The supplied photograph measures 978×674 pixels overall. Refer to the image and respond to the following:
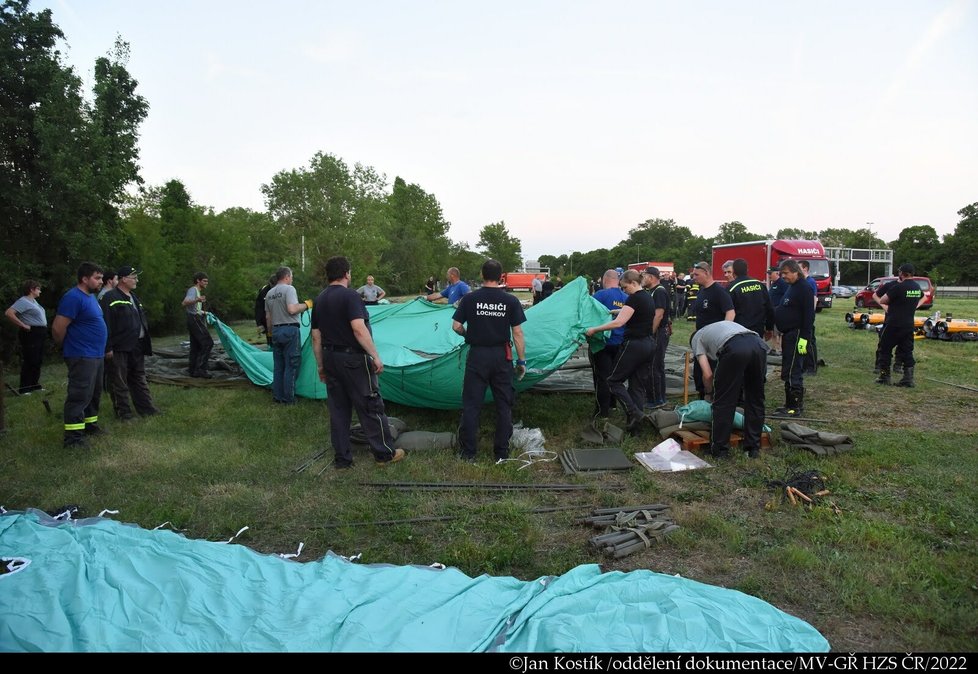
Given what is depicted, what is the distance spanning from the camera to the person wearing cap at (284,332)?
6.94 m

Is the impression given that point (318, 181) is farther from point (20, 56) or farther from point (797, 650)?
point (797, 650)

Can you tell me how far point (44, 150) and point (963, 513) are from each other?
45.4 feet

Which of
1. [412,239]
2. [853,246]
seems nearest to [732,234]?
[853,246]

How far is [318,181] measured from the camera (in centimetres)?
4072

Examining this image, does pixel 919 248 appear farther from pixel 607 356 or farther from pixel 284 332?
pixel 284 332

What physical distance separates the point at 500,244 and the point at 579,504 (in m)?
86.4

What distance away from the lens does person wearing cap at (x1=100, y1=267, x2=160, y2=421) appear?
6.15 meters

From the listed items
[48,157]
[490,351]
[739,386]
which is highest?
[48,157]

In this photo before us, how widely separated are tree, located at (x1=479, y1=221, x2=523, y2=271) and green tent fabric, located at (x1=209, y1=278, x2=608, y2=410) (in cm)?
7936

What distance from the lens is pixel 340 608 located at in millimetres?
2582

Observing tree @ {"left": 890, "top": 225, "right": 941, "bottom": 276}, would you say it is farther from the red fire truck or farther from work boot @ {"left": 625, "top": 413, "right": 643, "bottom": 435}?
work boot @ {"left": 625, "top": 413, "right": 643, "bottom": 435}

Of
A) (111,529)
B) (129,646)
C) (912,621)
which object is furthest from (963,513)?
(111,529)

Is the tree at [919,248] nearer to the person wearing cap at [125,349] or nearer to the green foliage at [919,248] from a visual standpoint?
the green foliage at [919,248]

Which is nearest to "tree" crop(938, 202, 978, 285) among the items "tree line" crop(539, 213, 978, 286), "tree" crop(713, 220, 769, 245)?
"tree line" crop(539, 213, 978, 286)
